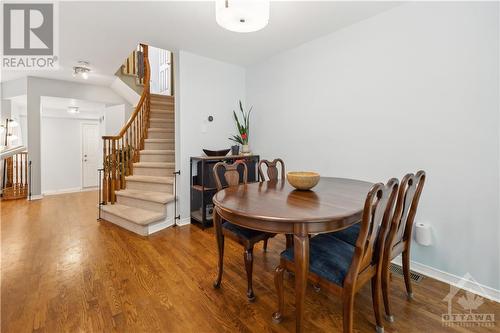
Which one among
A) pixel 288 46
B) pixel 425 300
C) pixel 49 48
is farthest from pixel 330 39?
pixel 49 48

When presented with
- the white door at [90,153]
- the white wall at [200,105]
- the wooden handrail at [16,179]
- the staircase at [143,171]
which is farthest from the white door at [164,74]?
the wooden handrail at [16,179]

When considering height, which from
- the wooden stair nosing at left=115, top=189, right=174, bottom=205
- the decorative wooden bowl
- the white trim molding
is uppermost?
the decorative wooden bowl

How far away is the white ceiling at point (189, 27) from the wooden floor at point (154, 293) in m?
2.42

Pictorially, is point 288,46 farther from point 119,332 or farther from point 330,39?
point 119,332

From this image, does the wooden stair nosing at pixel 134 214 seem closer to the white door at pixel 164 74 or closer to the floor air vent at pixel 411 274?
the floor air vent at pixel 411 274

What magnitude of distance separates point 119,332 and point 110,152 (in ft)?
10.8

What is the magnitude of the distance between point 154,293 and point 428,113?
8.83 feet

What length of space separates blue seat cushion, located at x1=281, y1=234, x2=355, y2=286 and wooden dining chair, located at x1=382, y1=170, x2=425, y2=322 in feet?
0.80

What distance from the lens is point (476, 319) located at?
154 cm

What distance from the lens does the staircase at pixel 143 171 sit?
3213mm

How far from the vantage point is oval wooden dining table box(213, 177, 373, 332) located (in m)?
1.21

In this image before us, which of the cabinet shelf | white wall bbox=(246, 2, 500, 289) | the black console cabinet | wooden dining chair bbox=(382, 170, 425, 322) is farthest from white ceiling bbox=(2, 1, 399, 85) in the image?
the cabinet shelf

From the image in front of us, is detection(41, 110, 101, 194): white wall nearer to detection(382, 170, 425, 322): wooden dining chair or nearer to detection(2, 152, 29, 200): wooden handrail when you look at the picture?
detection(2, 152, 29, 200): wooden handrail

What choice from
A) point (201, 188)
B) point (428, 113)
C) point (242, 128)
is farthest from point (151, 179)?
point (428, 113)
